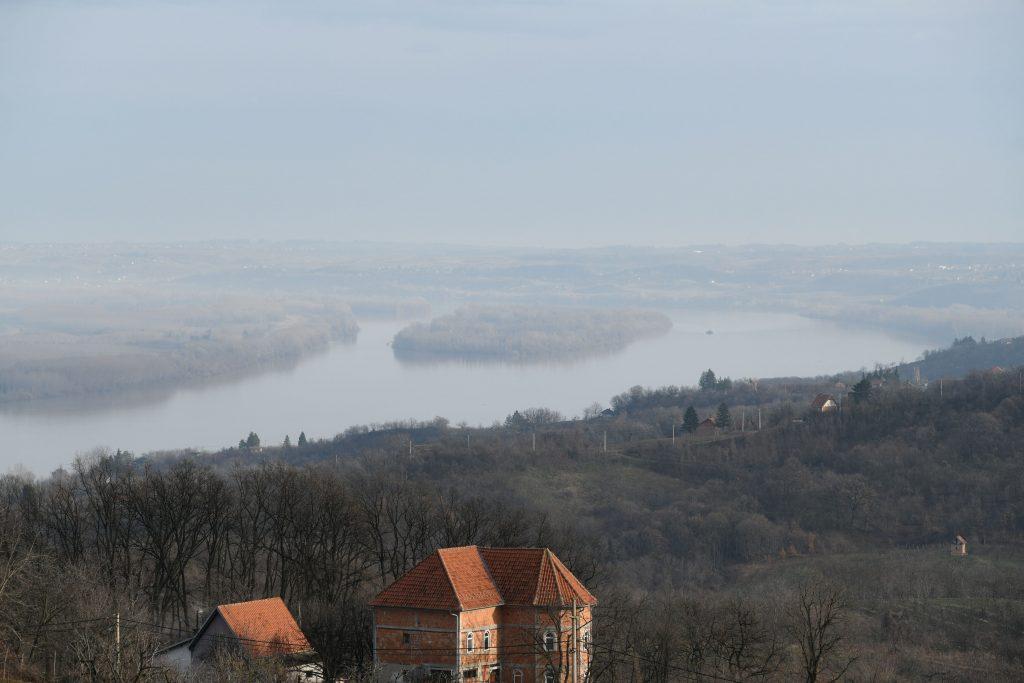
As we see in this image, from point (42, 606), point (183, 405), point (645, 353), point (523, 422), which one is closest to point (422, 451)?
point (523, 422)

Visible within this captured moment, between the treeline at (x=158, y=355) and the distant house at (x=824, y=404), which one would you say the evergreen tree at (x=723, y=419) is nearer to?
the distant house at (x=824, y=404)

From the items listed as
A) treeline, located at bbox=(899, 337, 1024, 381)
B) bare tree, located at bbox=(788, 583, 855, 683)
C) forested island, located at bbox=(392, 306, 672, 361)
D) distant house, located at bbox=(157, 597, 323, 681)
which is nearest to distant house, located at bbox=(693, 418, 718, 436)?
treeline, located at bbox=(899, 337, 1024, 381)

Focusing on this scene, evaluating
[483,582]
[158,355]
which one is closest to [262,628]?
[483,582]

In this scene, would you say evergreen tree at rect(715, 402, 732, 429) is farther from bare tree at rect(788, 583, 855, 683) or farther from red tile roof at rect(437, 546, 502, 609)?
red tile roof at rect(437, 546, 502, 609)

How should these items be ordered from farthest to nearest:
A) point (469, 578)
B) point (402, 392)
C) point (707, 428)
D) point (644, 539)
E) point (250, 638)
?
1. point (402, 392)
2. point (707, 428)
3. point (644, 539)
4. point (250, 638)
5. point (469, 578)

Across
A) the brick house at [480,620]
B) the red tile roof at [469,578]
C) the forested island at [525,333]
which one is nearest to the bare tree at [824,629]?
the brick house at [480,620]

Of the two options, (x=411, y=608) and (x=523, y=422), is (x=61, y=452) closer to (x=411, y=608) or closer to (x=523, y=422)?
(x=523, y=422)

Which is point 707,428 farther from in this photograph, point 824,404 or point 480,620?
point 480,620
